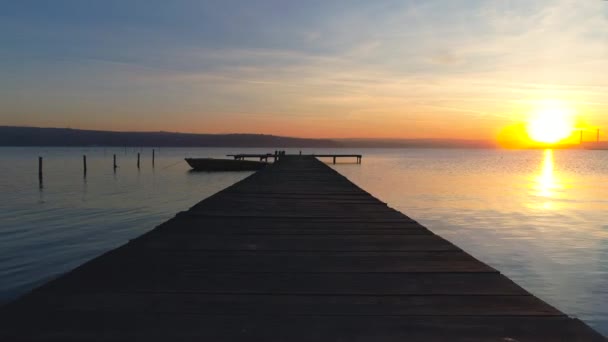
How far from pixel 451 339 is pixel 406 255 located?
6.44ft

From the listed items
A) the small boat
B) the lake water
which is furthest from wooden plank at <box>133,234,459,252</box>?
the small boat

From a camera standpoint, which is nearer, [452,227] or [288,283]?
[288,283]

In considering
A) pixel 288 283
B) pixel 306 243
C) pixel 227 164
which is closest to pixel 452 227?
pixel 306 243

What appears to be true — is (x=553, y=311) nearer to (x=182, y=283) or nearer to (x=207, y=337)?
(x=207, y=337)

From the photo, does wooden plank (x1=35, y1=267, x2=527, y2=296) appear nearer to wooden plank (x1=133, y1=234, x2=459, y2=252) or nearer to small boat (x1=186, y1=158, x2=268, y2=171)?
wooden plank (x1=133, y1=234, x2=459, y2=252)

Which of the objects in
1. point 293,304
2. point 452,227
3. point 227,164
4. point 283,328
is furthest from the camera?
point 227,164

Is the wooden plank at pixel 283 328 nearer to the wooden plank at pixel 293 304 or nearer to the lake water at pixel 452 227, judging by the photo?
the wooden plank at pixel 293 304

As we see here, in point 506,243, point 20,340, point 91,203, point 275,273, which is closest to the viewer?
point 20,340

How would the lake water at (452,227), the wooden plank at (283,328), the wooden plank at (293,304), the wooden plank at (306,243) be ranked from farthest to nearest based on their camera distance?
the lake water at (452,227)
the wooden plank at (306,243)
the wooden plank at (293,304)
the wooden plank at (283,328)

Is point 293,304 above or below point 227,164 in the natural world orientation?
above

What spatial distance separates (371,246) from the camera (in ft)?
16.0

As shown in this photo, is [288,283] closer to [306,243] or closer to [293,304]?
[293,304]

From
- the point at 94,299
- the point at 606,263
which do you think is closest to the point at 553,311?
the point at 94,299

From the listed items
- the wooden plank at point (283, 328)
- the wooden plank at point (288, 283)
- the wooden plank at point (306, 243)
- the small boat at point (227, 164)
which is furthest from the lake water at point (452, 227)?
the small boat at point (227, 164)
